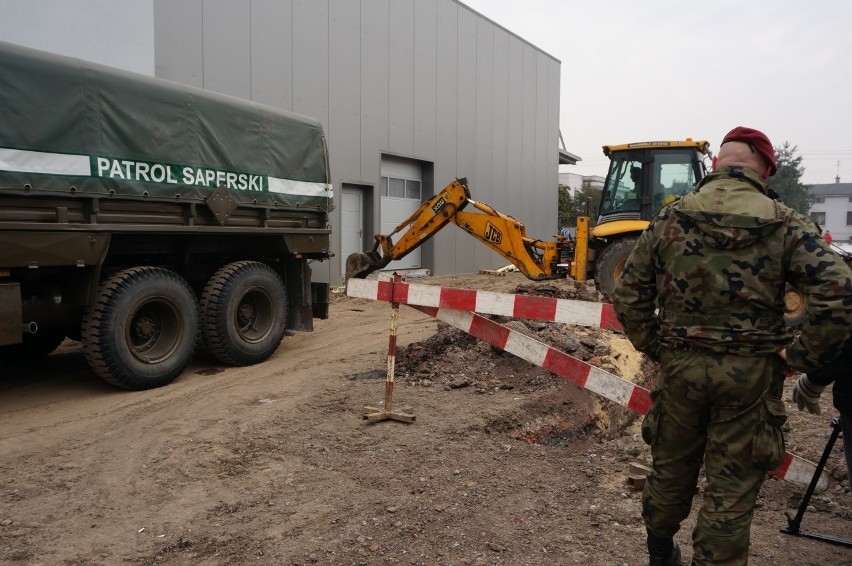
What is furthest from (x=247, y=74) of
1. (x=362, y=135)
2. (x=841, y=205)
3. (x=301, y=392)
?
(x=841, y=205)

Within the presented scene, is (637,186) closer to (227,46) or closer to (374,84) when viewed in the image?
(227,46)

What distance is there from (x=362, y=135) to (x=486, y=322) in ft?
39.5

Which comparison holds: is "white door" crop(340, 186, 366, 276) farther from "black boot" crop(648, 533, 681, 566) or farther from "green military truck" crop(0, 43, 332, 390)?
"black boot" crop(648, 533, 681, 566)

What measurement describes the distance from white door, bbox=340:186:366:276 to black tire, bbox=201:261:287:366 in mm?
7475

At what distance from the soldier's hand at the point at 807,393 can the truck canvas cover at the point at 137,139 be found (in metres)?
5.79

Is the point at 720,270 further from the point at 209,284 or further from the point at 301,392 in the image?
the point at 209,284

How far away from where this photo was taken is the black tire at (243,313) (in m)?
7.45

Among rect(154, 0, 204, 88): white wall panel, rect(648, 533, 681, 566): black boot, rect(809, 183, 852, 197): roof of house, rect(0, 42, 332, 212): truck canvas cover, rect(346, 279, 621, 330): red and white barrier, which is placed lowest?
rect(648, 533, 681, 566): black boot

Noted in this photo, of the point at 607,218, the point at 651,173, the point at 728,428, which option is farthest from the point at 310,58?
the point at 728,428

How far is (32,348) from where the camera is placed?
25.0 feet

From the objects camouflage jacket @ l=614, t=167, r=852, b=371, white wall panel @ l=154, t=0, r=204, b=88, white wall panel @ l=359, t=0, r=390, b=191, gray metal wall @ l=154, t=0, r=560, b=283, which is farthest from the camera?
white wall panel @ l=359, t=0, r=390, b=191

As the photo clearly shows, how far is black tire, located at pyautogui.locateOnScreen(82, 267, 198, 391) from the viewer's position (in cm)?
629

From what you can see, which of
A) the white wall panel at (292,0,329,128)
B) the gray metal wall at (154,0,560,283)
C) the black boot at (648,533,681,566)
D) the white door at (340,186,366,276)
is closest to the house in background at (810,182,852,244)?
the gray metal wall at (154,0,560,283)

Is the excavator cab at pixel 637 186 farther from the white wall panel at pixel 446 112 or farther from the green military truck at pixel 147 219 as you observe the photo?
the white wall panel at pixel 446 112
